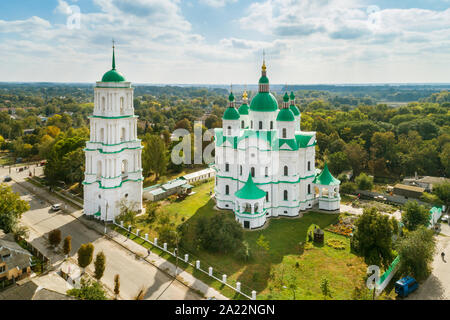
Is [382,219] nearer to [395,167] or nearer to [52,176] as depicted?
[395,167]

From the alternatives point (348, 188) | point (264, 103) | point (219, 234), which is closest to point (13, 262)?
point (219, 234)

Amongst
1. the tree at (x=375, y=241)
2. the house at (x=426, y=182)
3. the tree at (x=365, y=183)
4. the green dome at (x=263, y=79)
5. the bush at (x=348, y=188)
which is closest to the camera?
Result: the tree at (x=375, y=241)

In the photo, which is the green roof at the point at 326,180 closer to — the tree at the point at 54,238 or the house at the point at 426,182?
the house at the point at 426,182

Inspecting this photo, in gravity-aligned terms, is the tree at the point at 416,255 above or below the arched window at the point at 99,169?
below

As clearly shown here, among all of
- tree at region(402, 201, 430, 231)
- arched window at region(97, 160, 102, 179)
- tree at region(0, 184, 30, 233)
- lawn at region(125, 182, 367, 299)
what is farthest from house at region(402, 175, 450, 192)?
tree at region(0, 184, 30, 233)

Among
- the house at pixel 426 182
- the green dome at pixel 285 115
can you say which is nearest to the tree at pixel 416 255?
the green dome at pixel 285 115

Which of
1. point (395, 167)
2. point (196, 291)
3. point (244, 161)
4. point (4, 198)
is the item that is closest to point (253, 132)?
point (244, 161)

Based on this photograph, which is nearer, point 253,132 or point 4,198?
point 4,198

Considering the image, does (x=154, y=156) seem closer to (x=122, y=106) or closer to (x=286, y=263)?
(x=122, y=106)
